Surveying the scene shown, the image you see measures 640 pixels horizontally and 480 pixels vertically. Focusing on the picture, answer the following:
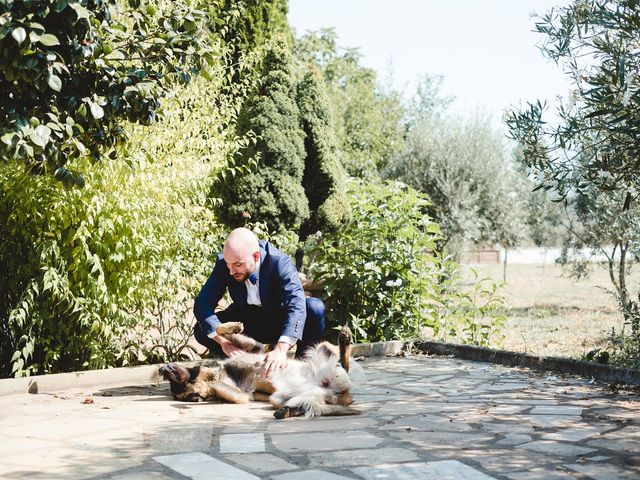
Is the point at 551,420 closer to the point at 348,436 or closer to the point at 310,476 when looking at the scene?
the point at 348,436

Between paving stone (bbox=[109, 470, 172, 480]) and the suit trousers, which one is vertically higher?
the suit trousers

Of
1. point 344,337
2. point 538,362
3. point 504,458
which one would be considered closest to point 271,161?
point 344,337

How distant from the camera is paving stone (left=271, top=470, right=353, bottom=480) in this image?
3457 millimetres

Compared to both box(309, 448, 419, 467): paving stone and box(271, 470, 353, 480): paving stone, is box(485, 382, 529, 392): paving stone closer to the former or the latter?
box(309, 448, 419, 467): paving stone

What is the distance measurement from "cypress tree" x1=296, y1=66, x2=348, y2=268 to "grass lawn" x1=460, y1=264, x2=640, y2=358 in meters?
2.04

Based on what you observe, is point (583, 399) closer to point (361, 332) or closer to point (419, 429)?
point (419, 429)

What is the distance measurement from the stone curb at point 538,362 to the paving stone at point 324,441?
2.70 metres

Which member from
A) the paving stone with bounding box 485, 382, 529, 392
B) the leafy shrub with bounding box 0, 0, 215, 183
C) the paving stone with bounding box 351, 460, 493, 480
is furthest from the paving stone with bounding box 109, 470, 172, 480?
the paving stone with bounding box 485, 382, 529, 392

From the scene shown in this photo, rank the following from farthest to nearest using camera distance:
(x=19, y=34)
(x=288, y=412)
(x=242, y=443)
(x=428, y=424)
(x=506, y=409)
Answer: (x=506, y=409), (x=288, y=412), (x=428, y=424), (x=242, y=443), (x=19, y=34)

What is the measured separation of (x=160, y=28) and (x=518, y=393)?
12.6 ft

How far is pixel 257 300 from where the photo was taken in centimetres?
582

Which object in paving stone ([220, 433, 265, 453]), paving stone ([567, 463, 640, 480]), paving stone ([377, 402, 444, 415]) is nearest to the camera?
paving stone ([567, 463, 640, 480])

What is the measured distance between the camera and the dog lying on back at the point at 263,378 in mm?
5152

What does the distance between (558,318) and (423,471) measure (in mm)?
12663
